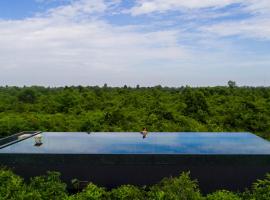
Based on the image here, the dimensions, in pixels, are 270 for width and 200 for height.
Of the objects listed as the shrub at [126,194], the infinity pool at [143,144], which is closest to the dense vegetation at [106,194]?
the shrub at [126,194]

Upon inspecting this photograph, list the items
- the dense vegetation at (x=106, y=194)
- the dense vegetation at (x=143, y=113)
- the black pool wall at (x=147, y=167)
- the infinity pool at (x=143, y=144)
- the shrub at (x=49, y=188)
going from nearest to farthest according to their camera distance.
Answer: the dense vegetation at (x=106, y=194)
the shrub at (x=49, y=188)
the black pool wall at (x=147, y=167)
the infinity pool at (x=143, y=144)
the dense vegetation at (x=143, y=113)

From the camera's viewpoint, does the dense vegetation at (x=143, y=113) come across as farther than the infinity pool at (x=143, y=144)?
Yes

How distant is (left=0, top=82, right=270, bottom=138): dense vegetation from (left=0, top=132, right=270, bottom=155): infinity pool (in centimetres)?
1042

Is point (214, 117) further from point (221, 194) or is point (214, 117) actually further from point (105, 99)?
point (221, 194)

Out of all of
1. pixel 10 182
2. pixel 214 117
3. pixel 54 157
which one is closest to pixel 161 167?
pixel 54 157

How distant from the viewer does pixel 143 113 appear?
1206 inches

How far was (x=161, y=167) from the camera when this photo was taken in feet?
36.6

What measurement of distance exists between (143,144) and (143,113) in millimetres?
17531

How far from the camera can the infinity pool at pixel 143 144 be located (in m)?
11.7

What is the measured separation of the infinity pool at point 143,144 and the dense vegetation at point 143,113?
34.2ft

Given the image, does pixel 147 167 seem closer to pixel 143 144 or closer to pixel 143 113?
pixel 143 144

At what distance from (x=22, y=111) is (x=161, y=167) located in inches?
1023

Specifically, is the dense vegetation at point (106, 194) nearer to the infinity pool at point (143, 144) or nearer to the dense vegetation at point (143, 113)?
the infinity pool at point (143, 144)

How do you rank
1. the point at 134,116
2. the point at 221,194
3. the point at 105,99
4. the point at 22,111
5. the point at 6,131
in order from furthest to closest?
the point at 105,99 → the point at 22,111 → the point at 134,116 → the point at 6,131 → the point at 221,194
